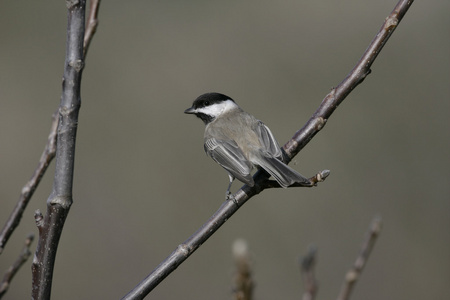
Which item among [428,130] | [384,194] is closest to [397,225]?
[384,194]

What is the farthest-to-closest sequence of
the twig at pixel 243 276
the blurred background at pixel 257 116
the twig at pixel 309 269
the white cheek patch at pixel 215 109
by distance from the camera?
the blurred background at pixel 257 116, the white cheek patch at pixel 215 109, the twig at pixel 309 269, the twig at pixel 243 276

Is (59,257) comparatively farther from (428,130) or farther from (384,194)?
(428,130)

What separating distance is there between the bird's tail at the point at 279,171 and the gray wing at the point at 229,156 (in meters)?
0.10

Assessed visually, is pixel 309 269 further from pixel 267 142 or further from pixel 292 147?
pixel 267 142

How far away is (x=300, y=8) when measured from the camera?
984 cm

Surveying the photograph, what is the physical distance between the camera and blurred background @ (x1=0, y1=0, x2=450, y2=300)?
296 inches

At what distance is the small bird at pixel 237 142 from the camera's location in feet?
9.64

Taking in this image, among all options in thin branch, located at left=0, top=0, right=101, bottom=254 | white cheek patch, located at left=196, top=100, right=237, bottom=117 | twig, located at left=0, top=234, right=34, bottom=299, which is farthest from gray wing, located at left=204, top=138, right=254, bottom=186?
twig, located at left=0, top=234, right=34, bottom=299

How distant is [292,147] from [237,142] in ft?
2.99

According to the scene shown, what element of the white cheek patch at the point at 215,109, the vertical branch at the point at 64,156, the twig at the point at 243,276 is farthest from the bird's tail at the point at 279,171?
the twig at the point at 243,276

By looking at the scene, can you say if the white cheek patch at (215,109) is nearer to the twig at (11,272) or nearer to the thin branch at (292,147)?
the thin branch at (292,147)

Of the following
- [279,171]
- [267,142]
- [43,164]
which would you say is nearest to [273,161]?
[279,171]

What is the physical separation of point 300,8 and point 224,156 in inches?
279

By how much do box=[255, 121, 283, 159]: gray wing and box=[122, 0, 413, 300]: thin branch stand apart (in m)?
0.46
